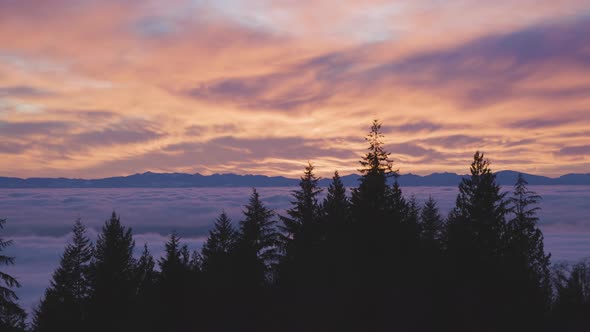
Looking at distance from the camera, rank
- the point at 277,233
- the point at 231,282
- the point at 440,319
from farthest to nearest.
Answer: the point at 277,233, the point at 231,282, the point at 440,319

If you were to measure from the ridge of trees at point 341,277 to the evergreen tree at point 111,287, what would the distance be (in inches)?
3.4

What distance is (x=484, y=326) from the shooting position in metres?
23.6

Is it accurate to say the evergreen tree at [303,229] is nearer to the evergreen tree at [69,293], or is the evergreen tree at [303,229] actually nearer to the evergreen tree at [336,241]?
the evergreen tree at [336,241]

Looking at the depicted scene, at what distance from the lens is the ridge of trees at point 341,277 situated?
2466 centimetres

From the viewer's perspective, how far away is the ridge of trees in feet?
80.9

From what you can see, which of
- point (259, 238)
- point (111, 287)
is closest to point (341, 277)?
point (259, 238)

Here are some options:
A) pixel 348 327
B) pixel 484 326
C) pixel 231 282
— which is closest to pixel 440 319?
pixel 484 326

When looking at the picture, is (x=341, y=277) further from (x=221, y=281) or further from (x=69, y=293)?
(x=69, y=293)

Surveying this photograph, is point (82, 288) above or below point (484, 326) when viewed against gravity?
below

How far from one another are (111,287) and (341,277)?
2007 centimetres

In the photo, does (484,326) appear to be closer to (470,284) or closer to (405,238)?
(470,284)

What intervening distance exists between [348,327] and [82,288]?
3689 cm

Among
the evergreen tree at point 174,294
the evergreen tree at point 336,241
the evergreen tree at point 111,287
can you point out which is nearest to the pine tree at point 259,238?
the evergreen tree at point 336,241

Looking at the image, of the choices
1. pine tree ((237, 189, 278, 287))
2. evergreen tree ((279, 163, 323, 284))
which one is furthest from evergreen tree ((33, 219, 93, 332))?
evergreen tree ((279, 163, 323, 284))
